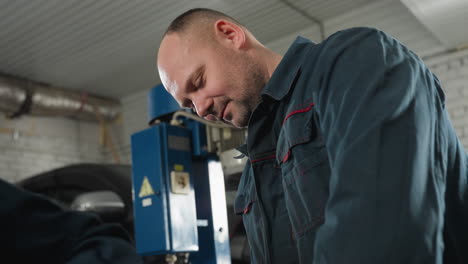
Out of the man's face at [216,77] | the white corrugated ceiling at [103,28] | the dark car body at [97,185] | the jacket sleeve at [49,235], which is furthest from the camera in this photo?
the white corrugated ceiling at [103,28]

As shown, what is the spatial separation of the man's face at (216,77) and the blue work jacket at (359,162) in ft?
0.45

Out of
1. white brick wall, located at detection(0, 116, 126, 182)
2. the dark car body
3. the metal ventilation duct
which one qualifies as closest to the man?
the dark car body

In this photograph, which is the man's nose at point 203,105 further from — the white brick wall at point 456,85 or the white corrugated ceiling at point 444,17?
the white brick wall at point 456,85

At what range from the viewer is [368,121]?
887 millimetres

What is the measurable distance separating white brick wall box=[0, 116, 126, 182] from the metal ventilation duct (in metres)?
0.36

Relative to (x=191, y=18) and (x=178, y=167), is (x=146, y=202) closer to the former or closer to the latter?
(x=178, y=167)

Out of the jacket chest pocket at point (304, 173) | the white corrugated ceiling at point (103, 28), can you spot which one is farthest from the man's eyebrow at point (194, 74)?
the white corrugated ceiling at point (103, 28)

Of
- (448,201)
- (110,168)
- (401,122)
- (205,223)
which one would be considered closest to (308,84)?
(401,122)

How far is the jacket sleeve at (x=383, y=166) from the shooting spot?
0.82m

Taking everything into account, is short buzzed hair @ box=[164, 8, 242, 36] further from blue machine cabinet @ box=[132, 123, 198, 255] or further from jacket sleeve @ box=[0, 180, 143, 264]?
blue machine cabinet @ box=[132, 123, 198, 255]

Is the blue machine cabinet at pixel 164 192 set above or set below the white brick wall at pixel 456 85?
below

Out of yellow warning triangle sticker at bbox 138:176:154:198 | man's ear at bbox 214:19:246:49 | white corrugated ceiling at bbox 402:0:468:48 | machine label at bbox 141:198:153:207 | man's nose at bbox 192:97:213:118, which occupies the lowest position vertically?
machine label at bbox 141:198:153:207

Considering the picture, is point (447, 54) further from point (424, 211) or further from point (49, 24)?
point (424, 211)

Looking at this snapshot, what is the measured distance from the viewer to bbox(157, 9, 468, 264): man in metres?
0.84
